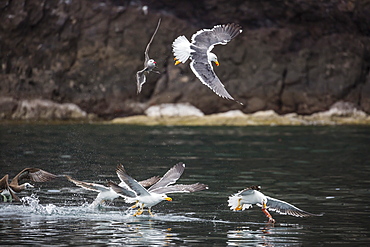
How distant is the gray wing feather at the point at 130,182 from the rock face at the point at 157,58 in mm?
27825

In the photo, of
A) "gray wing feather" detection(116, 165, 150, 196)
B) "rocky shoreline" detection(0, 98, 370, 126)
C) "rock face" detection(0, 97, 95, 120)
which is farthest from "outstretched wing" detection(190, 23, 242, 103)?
"rock face" detection(0, 97, 95, 120)

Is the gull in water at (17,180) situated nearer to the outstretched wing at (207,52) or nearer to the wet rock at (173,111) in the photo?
the outstretched wing at (207,52)

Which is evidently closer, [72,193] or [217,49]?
[72,193]

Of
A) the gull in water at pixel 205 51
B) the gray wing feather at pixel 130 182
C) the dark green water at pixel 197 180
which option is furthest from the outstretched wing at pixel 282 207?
the gull in water at pixel 205 51

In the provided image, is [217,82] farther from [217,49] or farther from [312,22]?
[312,22]

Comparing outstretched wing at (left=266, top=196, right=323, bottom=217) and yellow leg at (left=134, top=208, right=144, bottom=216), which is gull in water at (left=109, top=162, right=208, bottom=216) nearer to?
yellow leg at (left=134, top=208, right=144, bottom=216)

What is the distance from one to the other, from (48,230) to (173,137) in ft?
59.9

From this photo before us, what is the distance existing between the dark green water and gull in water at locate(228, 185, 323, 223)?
0.21 metres

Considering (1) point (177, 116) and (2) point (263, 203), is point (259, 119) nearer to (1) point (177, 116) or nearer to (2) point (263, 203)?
(1) point (177, 116)

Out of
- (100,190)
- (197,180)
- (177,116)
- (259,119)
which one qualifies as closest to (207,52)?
(100,190)

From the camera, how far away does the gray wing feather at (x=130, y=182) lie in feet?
37.8

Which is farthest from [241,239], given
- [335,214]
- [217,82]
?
[217,82]

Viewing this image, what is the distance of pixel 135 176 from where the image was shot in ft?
59.4

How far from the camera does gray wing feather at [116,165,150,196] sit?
11.5 m
